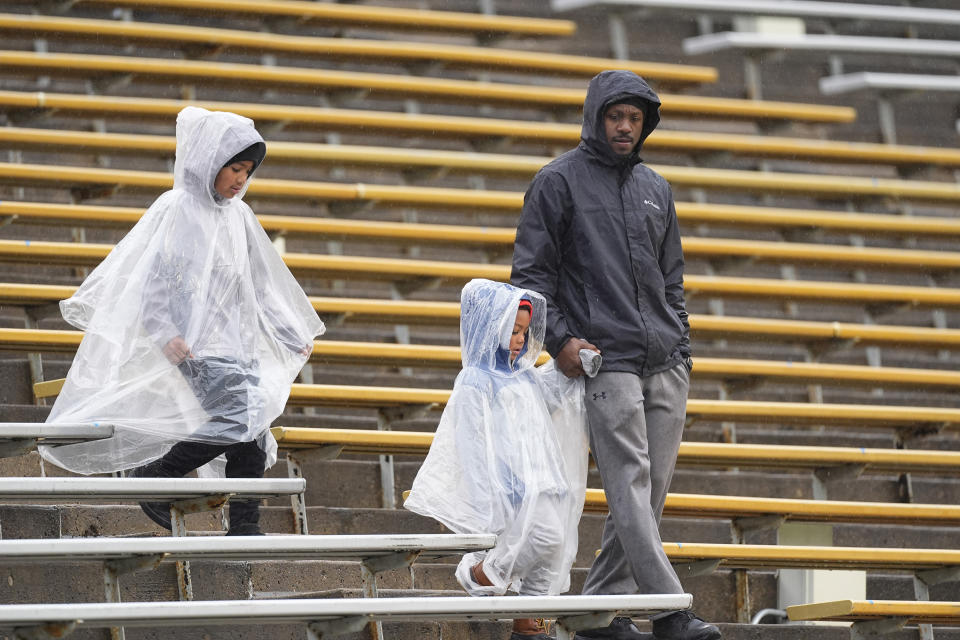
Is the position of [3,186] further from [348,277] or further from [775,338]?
[775,338]

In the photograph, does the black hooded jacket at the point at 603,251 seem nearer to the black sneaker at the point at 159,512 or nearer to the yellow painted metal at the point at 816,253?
the black sneaker at the point at 159,512

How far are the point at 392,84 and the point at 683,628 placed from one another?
3581 millimetres

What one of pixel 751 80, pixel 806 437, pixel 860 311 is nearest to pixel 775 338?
pixel 806 437

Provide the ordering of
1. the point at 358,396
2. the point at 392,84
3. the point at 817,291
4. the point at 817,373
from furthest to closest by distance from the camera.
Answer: the point at 392,84, the point at 817,291, the point at 817,373, the point at 358,396

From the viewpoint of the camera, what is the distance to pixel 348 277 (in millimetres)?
4848

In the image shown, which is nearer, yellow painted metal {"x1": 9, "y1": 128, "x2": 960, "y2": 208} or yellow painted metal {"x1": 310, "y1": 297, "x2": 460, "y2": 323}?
yellow painted metal {"x1": 310, "y1": 297, "x2": 460, "y2": 323}

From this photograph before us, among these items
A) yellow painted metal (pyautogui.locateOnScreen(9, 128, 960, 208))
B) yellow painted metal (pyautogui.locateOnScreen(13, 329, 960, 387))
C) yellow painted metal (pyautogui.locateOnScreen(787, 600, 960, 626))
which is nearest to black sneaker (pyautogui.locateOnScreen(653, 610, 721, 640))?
yellow painted metal (pyautogui.locateOnScreen(787, 600, 960, 626))

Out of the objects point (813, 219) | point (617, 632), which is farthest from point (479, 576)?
point (813, 219)

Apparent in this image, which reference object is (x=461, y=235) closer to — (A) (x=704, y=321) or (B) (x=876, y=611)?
(A) (x=704, y=321)

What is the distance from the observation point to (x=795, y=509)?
157 inches

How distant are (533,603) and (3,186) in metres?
3.00

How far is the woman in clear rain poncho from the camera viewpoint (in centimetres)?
337

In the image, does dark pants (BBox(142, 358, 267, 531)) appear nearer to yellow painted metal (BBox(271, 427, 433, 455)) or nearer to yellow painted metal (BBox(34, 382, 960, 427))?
yellow painted metal (BBox(271, 427, 433, 455))

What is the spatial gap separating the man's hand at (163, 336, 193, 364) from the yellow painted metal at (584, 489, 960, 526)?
1002 millimetres
